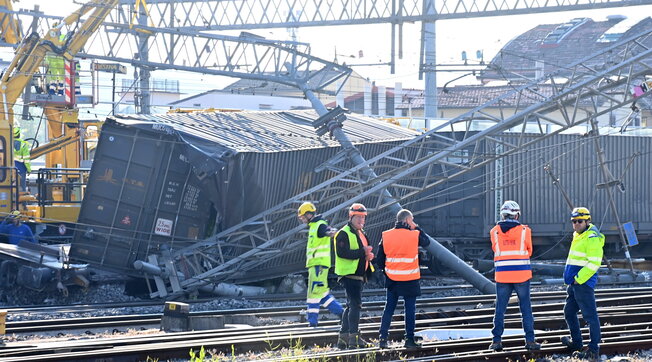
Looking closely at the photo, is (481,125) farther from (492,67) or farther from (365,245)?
(365,245)

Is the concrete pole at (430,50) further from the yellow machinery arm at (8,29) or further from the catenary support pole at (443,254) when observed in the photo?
the yellow machinery arm at (8,29)

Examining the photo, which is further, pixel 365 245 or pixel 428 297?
Answer: pixel 428 297

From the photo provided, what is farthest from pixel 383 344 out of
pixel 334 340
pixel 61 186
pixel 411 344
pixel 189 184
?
pixel 61 186

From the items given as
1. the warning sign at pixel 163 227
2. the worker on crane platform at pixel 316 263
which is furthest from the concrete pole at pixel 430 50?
the worker on crane platform at pixel 316 263

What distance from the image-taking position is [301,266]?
66.3 feet

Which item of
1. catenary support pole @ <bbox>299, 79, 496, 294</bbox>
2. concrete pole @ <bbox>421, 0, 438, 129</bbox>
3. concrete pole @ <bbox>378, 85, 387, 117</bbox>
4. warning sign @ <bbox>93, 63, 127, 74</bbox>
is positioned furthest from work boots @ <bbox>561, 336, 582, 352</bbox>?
concrete pole @ <bbox>378, 85, 387, 117</bbox>

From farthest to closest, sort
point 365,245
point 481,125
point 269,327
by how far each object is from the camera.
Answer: point 481,125, point 269,327, point 365,245

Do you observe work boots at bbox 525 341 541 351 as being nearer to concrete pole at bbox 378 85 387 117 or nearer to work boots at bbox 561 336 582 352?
work boots at bbox 561 336 582 352

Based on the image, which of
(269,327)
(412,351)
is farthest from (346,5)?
(412,351)

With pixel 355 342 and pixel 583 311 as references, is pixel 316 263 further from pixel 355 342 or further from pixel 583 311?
pixel 583 311

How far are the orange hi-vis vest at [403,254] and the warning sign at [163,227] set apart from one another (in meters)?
8.49

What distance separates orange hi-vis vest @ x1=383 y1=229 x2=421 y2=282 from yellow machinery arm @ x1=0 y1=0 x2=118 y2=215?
42.1ft

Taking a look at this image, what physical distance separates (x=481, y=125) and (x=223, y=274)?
13656 millimetres

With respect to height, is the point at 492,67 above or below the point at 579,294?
above
